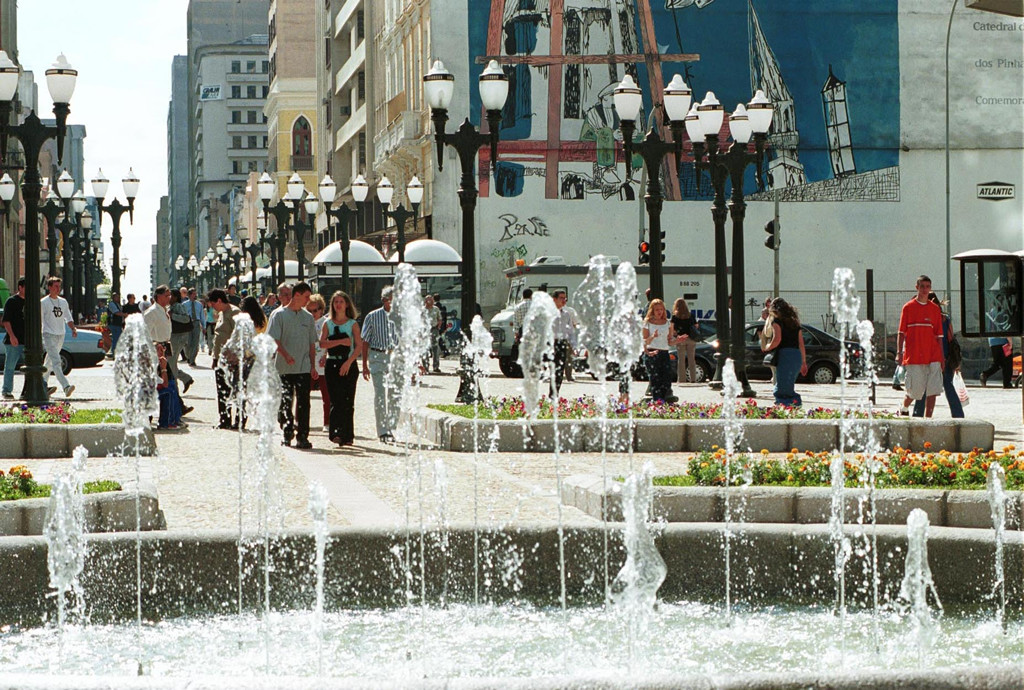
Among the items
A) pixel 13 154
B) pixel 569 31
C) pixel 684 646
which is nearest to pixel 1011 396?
pixel 684 646

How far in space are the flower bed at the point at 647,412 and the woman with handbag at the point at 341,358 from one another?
1098mm

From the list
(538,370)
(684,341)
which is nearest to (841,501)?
(538,370)

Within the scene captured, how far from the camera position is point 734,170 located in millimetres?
23531

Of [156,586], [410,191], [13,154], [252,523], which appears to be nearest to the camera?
[156,586]

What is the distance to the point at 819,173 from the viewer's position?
47.7 m

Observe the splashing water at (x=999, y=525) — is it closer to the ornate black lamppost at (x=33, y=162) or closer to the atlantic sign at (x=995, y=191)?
the ornate black lamppost at (x=33, y=162)

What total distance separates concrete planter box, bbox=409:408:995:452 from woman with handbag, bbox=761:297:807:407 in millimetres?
2845

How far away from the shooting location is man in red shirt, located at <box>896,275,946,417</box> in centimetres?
1734

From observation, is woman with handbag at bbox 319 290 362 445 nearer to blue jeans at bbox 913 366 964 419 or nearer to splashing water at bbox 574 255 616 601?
splashing water at bbox 574 255 616 601

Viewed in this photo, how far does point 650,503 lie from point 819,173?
130 feet

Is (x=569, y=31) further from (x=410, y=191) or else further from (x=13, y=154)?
A: (x=13, y=154)

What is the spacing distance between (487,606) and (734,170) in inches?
636

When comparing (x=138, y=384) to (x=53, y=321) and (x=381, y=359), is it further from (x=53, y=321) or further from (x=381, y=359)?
(x=53, y=321)

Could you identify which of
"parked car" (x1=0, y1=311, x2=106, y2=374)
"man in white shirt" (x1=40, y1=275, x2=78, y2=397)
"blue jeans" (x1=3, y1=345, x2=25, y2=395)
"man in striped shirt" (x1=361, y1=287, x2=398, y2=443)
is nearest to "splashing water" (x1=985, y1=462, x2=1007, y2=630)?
"man in striped shirt" (x1=361, y1=287, x2=398, y2=443)
